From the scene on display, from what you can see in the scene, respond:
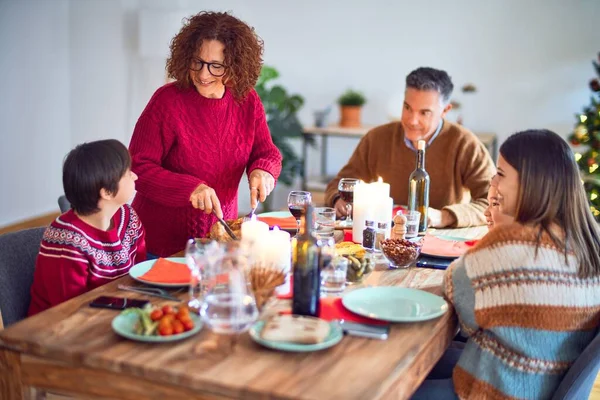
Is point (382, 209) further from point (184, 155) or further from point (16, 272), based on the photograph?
point (16, 272)

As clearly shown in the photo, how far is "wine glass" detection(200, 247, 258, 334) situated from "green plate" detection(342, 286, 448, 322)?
0.93 ft

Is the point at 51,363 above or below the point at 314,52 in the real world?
below

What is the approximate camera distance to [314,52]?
6133 mm

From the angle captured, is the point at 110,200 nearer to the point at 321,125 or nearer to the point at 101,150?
the point at 101,150

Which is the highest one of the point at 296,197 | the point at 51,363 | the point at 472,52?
the point at 472,52

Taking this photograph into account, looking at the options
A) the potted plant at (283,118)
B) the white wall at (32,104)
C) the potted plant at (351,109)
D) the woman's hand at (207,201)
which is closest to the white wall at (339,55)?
the white wall at (32,104)

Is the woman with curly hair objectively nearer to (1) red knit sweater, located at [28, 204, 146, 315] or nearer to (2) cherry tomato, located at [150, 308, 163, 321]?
(1) red knit sweater, located at [28, 204, 146, 315]

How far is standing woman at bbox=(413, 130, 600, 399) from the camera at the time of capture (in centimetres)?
165

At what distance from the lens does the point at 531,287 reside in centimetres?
164

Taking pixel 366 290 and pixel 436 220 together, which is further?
pixel 436 220

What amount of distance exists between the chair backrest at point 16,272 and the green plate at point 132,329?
1.69 feet

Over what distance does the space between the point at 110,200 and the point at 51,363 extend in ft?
1.96

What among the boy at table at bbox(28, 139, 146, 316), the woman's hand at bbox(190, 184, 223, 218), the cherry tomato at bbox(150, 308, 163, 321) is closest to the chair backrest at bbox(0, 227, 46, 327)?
the boy at table at bbox(28, 139, 146, 316)

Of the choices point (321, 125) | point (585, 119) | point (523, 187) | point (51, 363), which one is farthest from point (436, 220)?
point (321, 125)
